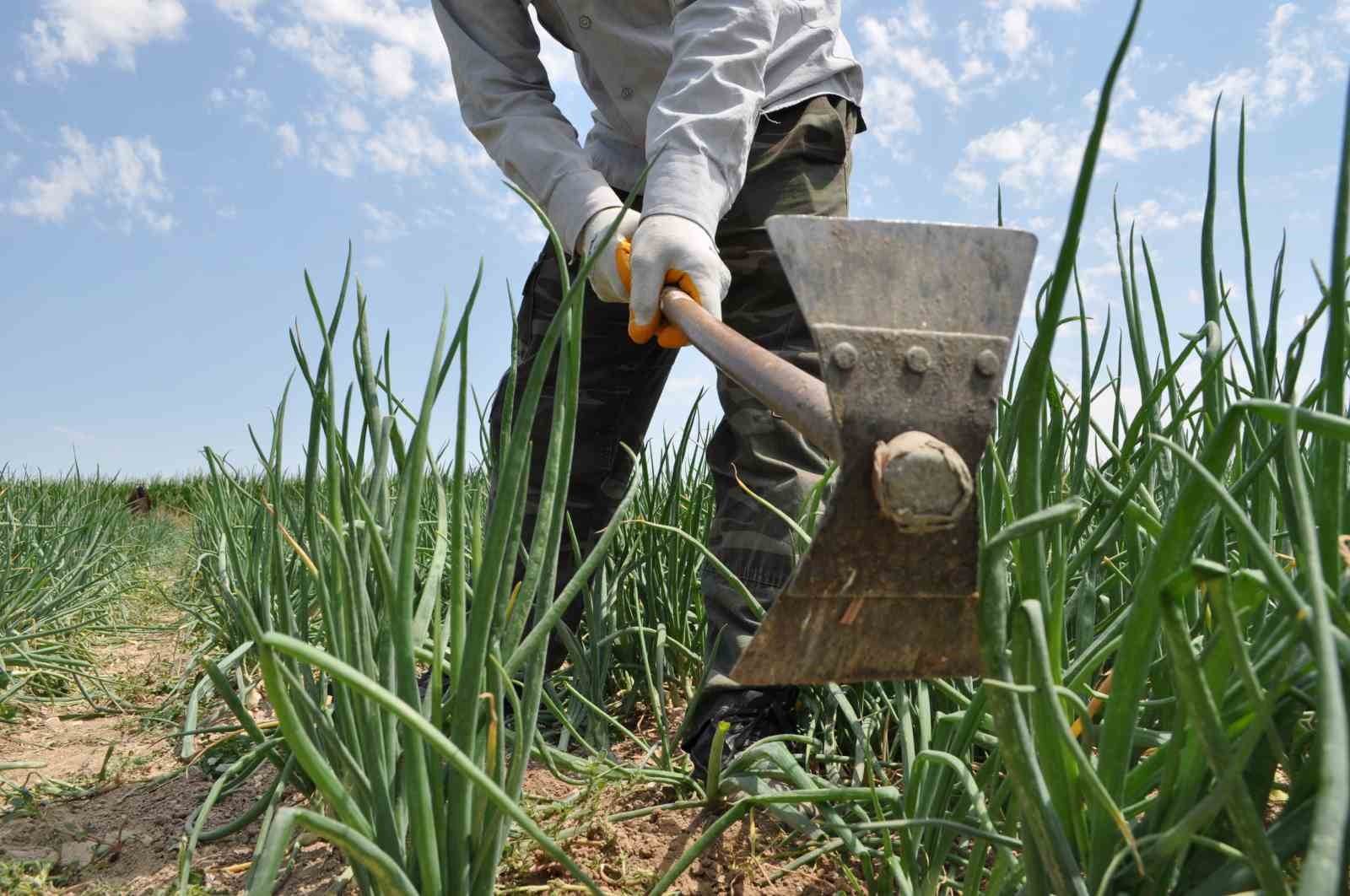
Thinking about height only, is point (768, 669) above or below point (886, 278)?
below

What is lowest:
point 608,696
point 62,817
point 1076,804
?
point 62,817

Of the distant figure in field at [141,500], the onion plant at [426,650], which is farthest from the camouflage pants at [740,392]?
the distant figure in field at [141,500]

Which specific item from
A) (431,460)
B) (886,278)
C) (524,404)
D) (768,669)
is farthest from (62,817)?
(886,278)

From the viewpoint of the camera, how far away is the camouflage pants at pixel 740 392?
1.68 metres

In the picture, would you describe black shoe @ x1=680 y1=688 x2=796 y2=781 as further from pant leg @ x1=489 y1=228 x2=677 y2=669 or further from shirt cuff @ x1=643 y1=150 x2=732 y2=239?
shirt cuff @ x1=643 y1=150 x2=732 y2=239

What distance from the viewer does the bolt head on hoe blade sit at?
65 centimetres

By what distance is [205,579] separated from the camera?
1840mm

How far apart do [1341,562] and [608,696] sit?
59.4 inches

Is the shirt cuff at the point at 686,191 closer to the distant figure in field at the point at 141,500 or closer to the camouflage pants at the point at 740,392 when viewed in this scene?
the camouflage pants at the point at 740,392

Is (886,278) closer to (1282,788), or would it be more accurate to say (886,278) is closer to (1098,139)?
(1098,139)

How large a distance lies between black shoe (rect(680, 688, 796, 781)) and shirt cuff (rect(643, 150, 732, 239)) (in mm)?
739

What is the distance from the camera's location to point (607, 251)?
5.00 ft

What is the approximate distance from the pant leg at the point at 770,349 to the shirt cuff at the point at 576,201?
299mm

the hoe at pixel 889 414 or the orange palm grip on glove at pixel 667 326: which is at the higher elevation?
the orange palm grip on glove at pixel 667 326
